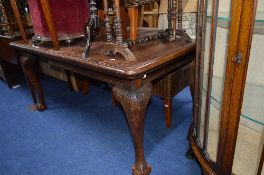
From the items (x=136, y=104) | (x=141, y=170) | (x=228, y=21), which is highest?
(x=228, y=21)

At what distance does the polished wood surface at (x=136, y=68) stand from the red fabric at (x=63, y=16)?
0.17m

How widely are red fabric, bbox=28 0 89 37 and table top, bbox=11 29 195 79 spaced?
0.12m

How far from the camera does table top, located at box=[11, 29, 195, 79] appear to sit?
0.93 meters

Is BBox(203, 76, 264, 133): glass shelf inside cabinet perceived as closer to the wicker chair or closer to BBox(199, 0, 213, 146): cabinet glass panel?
BBox(199, 0, 213, 146): cabinet glass panel

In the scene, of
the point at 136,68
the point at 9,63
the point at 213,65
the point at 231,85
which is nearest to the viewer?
the point at 231,85

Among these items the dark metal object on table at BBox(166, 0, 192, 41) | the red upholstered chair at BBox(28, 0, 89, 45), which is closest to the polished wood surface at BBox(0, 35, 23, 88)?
the red upholstered chair at BBox(28, 0, 89, 45)

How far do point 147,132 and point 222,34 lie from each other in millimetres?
974

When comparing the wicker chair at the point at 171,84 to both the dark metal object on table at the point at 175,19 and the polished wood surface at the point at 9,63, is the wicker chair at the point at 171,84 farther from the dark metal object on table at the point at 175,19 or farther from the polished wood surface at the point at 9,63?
the polished wood surface at the point at 9,63

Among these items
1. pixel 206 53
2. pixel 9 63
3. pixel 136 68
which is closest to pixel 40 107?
pixel 9 63

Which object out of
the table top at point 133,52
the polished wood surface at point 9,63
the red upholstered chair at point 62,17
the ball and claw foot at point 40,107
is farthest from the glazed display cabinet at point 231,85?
the polished wood surface at point 9,63

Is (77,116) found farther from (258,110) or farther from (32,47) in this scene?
(258,110)

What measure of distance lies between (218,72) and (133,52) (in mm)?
479

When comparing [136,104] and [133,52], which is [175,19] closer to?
[133,52]

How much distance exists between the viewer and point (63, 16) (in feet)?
4.51
